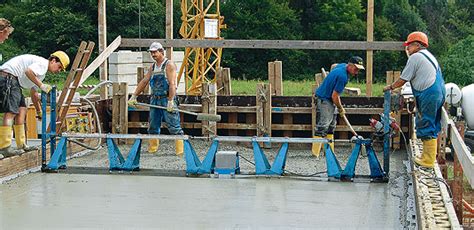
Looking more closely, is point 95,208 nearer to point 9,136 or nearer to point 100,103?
point 9,136

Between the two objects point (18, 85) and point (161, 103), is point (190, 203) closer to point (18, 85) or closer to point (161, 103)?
point (18, 85)

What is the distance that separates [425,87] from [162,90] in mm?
3760

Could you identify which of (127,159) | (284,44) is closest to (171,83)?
(127,159)

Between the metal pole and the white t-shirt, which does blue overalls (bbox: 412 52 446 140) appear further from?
the white t-shirt

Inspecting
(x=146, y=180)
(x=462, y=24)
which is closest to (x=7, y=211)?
(x=146, y=180)

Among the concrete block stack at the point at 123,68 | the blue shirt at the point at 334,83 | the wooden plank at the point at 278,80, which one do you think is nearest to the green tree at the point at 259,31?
the concrete block stack at the point at 123,68

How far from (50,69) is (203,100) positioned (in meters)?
3.08

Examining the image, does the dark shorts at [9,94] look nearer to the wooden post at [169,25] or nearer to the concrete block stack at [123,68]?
the wooden post at [169,25]

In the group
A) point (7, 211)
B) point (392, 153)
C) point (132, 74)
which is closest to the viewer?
point (7, 211)

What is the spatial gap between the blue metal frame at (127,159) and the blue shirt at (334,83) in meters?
2.53

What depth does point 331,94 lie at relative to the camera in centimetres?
992

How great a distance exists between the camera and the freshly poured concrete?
6.52 m

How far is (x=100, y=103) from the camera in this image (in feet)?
39.1

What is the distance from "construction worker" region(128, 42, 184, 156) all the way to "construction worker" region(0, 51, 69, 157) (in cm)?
150
